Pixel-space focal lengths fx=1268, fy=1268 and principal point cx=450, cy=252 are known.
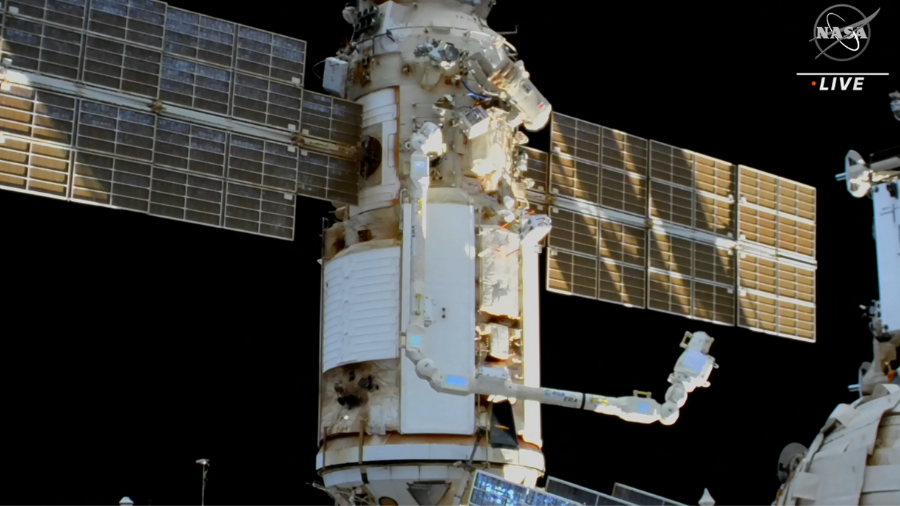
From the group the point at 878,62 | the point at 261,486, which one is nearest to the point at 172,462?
the point at 261,486

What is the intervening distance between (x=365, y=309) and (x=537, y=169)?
15.4 ft

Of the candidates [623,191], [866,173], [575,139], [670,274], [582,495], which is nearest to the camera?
[582,495]

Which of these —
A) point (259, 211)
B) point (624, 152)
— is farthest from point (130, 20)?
point (624, 152)

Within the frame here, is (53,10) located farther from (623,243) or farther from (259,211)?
(623,243)

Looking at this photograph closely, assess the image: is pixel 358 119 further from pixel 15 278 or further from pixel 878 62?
pixel 878 62

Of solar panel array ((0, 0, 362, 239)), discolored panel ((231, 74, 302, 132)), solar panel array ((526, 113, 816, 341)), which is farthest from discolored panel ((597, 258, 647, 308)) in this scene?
discolored panel ((231, 74, 302, 132))

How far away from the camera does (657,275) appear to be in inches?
909

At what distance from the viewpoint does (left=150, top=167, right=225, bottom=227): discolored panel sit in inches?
725

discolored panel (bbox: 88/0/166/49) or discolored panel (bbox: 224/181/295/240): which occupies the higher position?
discolored panel (bbox: 88/0/166/49)

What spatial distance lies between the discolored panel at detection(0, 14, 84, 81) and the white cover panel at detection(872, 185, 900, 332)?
12498mm

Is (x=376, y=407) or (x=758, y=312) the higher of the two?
(x=758, y=312)

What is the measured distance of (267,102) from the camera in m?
19.5

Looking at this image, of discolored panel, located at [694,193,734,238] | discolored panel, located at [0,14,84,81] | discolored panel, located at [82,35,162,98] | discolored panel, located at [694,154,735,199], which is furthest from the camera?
discolored panel, located at [694,154,735,199]

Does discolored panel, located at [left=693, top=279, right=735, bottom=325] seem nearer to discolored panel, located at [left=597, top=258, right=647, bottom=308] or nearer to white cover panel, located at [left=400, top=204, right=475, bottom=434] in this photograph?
discolored panel, located at [left=597, top=258, right=647, bottom=308]
